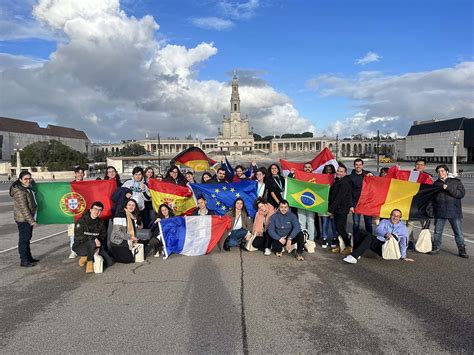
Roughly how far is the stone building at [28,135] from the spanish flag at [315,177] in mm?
111734

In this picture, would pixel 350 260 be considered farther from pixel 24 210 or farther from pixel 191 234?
pixel 24 210

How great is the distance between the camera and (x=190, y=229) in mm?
8117

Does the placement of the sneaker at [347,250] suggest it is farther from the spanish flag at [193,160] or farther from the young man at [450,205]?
the spanish flag at [193,160]

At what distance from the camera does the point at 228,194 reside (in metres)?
9.33

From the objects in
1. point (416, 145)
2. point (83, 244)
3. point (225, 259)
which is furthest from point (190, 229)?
point (416, 145)

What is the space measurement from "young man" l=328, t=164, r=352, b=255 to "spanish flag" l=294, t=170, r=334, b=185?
4.12 ft

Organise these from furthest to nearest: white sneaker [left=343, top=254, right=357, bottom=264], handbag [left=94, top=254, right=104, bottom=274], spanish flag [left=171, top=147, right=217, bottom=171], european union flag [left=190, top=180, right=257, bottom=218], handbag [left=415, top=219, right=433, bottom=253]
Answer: spanish flag [left=171, top=147, right=217, bottom=171] → european union flag [left=190, top=180, right=257, bottom=218] → handbag [left=415, top=219, right=433, bottom=253] → white sneaker [left=343, top=254, right=357, bottom=264] → handbag [left=94, top=254, right=104, bottom=274]

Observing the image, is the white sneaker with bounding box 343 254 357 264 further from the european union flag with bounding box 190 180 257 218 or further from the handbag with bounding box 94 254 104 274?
the handbag with bounding box 94 254 104 274

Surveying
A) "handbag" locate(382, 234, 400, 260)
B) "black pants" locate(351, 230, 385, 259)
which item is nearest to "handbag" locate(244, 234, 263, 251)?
"black pants" locate(351, 230, 385, 259)

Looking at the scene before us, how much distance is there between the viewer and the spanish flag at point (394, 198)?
8173 millimetres

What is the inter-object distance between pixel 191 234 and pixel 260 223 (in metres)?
1.55

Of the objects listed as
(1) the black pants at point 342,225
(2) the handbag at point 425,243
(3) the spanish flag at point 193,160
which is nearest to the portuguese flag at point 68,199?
(3) the spanish flag at point 193,160

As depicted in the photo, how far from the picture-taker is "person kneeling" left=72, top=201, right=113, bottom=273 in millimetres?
7031

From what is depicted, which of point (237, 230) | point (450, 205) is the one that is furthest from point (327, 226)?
point (450, 205)
